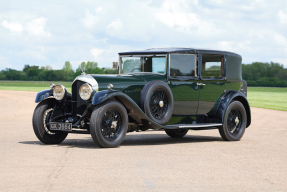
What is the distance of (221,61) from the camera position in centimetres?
1158

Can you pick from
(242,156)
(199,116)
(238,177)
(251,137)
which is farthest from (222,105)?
(238,177)

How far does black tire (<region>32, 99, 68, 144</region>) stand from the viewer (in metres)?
9.87

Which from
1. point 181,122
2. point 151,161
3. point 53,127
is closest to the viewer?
point 151,161

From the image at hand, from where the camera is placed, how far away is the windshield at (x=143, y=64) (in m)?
10.7

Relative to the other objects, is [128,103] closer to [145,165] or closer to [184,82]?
[184,82]

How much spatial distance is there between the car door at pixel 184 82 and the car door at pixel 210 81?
0.17m

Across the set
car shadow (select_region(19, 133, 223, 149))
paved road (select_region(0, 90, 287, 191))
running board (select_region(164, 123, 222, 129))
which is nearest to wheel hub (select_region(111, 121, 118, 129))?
paved road (select_region(0, 90, 287, 191))

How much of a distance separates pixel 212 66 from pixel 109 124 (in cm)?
339

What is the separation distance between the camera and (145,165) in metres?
7.21

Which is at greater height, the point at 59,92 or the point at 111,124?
the point at 59,92

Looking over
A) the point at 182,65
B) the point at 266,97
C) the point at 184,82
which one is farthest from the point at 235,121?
the point at 266,97

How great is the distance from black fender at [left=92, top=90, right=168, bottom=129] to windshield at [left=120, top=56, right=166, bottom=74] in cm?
137

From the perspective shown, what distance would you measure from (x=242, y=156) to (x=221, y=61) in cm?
368

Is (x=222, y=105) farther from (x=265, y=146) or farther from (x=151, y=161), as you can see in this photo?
(x=151, y=161)
